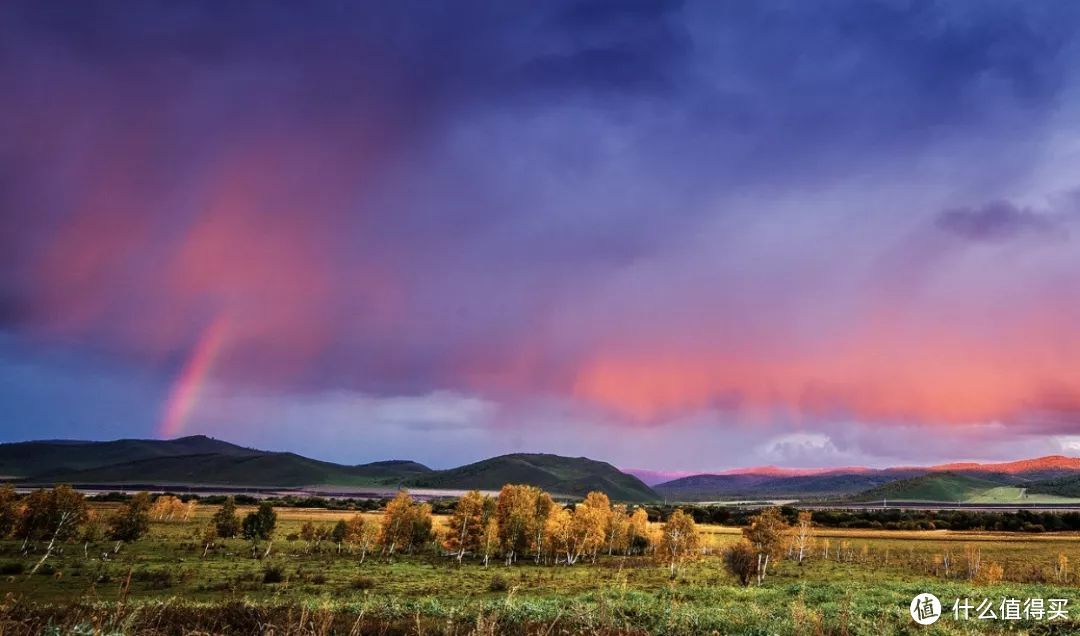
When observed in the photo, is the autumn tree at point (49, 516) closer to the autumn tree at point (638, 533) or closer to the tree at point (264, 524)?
the tree at point (264, 524)

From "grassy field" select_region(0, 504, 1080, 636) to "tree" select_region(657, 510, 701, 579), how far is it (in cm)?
249

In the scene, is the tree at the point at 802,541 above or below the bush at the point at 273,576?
below

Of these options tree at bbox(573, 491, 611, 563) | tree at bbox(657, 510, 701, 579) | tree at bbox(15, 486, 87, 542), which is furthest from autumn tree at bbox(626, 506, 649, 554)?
tree at bbox(15, 486, 87, 542)

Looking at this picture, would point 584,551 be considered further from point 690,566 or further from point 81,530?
point 81,530

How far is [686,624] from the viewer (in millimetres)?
21031

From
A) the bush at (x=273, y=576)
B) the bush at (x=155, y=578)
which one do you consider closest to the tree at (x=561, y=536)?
the bush at (x=273, y=576)

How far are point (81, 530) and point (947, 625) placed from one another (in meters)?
129

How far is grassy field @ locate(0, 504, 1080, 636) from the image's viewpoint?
667 inches

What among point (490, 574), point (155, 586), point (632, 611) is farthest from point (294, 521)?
point (632, 611)

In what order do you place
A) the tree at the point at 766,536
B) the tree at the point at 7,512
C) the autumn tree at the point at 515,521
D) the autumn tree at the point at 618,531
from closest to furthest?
the tree at the point at 766,536
the tree at the point at 7,512
the autumn tree at the point at 515,521
the autumn tree at the point at 618,531

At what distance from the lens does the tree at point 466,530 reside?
10119 centimetres

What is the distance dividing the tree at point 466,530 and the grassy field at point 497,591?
450 cm

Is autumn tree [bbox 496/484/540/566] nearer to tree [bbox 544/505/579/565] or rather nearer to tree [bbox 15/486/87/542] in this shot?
tree [bbox 544/505/579/565]

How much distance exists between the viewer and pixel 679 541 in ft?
318
